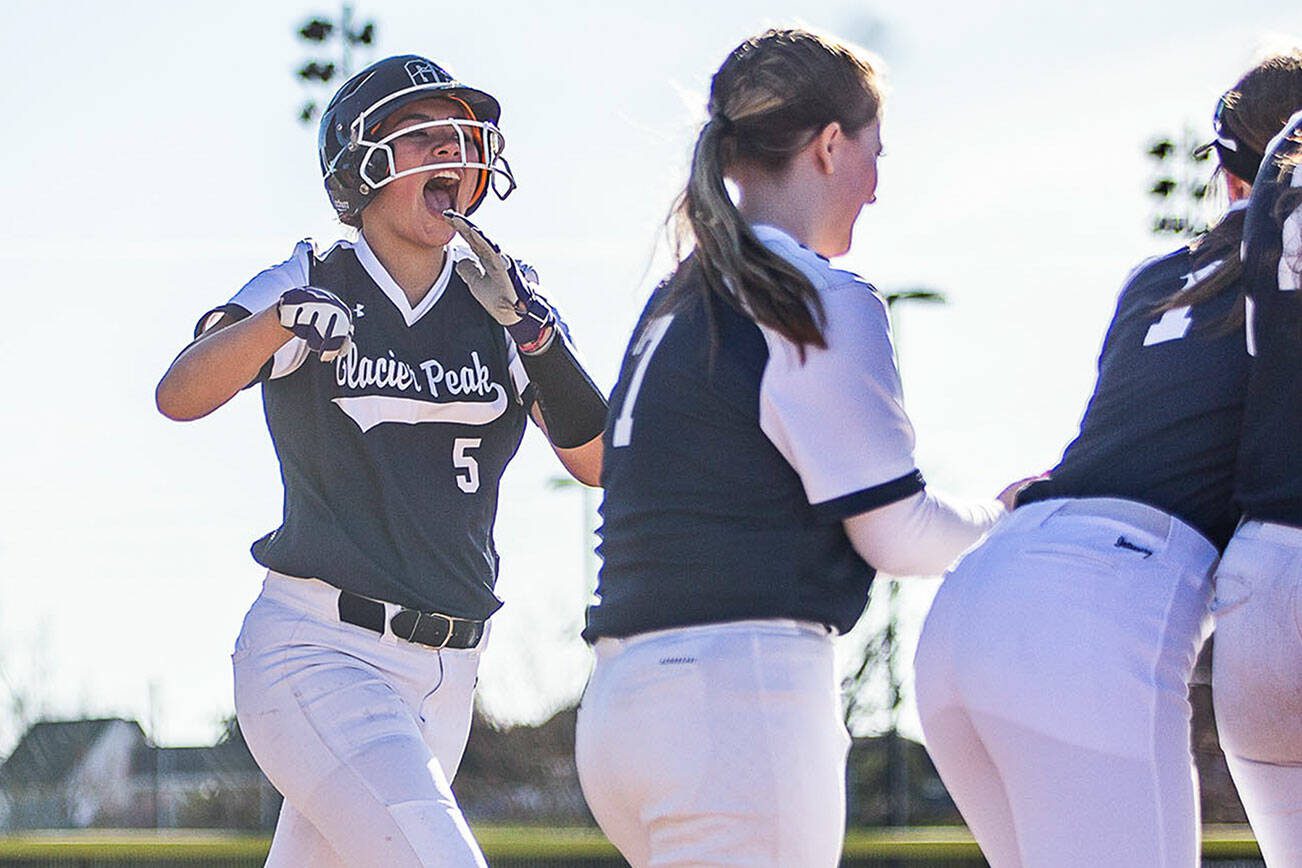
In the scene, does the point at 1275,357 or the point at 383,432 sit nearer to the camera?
the point at 1275,357

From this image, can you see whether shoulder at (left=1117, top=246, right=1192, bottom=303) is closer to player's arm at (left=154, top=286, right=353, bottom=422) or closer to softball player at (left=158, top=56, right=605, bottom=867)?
softball player at (left=158, top=56, right=605, bottom=867)

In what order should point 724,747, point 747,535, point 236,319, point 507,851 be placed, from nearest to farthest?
point 724,747
point 747,535
point 236,319
point 507,851

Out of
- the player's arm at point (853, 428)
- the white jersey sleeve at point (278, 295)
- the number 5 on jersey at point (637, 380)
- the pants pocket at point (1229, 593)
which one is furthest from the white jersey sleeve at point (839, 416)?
the white jersey sleeve at point (278, 295)

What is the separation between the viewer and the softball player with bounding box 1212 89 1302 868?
338 centimetres

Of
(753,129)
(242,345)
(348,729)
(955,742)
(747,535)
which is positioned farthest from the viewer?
(242,345)

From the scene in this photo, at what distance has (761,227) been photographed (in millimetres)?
3533

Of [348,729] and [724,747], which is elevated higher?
[724,747]

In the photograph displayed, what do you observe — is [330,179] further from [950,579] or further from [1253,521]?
[1253,521]

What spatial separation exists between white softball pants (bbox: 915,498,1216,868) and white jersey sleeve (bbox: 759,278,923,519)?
24 cm

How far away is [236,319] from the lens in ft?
15.4

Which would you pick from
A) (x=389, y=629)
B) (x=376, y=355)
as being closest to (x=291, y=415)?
(x=376, y=355)

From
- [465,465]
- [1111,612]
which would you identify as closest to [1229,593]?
[1111,612]

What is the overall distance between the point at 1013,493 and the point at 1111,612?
1.76ft

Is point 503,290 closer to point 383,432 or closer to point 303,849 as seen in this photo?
point 383,432
